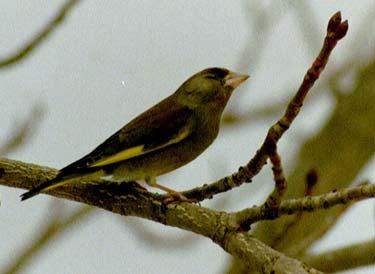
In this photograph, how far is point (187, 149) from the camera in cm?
273

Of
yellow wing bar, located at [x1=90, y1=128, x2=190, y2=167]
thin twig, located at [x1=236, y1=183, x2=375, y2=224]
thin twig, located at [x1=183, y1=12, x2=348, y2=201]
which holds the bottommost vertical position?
thin twig, located at [x1=236, y1=183, x2=375, y2=224]

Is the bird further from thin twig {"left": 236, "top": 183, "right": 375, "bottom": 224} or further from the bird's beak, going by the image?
thin twig {"left": 236, "top": 183, "right": 375, "bottom": 224}

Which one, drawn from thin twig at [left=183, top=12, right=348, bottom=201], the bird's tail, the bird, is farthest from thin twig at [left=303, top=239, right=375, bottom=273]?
the bird's tail

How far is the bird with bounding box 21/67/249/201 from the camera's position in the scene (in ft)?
8.73

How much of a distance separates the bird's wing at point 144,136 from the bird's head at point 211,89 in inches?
2.8

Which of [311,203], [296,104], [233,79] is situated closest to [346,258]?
[233,79]

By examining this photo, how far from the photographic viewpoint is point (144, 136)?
8.95 ft

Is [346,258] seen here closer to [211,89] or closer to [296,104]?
[211,89]

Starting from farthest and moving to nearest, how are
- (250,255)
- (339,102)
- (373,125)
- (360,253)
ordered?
1. (373,125)
2. (339,102)
3. (360,253)
4. (250,255)

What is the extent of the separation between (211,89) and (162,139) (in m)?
0.26

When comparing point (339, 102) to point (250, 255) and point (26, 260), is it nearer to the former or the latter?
point (26, 260)

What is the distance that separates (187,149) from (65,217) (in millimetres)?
714

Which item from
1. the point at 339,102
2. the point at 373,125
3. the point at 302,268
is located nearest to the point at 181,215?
the point at 302,268

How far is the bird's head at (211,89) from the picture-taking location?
287 centimetres
